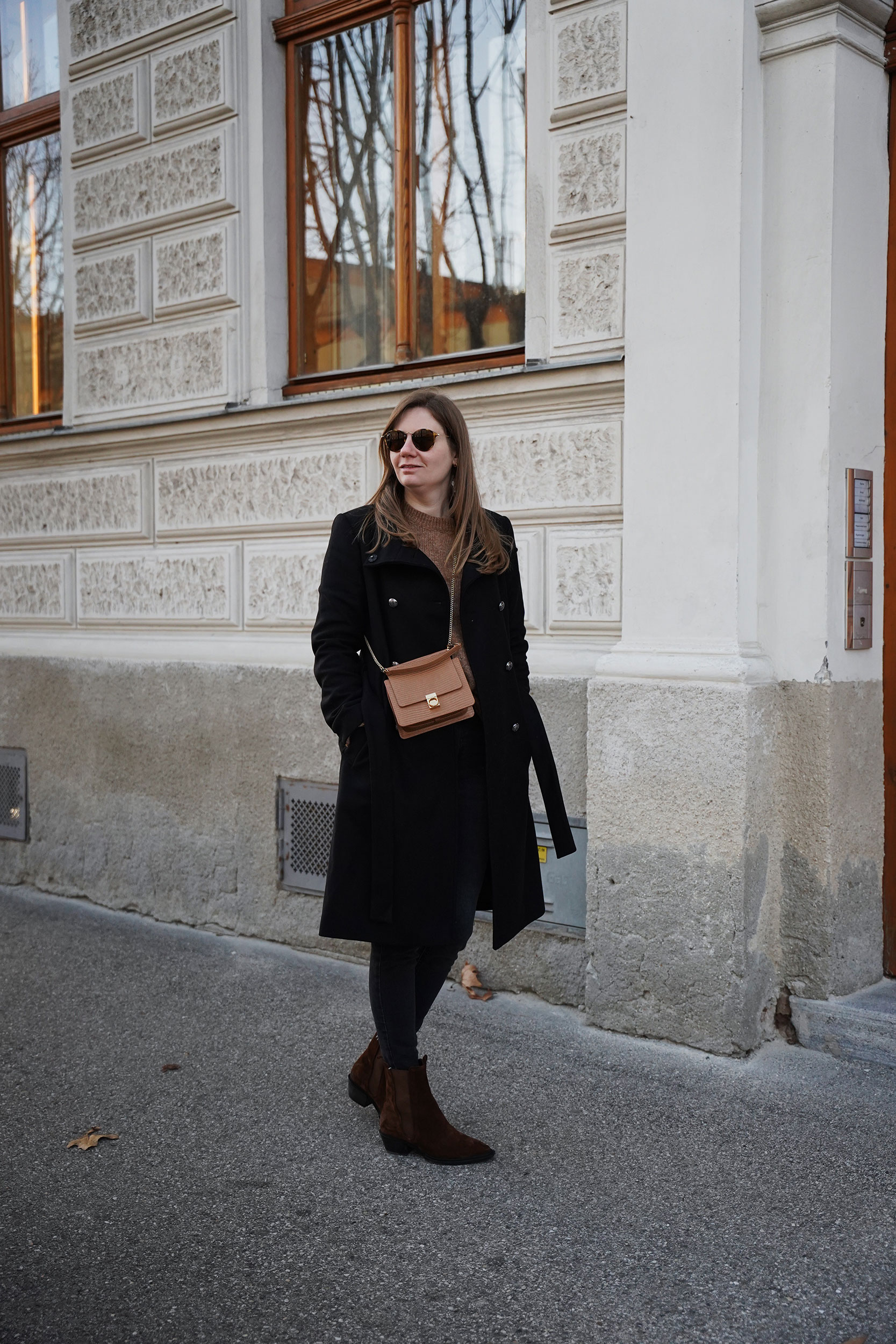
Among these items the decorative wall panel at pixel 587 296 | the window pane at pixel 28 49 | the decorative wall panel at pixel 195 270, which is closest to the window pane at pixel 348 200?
the decorative wall panel at pixel 195 270

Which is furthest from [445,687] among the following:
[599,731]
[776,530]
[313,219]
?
[313,219]

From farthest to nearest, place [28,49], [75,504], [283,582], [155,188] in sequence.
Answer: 1. [28,49]
2. [75,504]
3. [155,188]
4. [283,582]

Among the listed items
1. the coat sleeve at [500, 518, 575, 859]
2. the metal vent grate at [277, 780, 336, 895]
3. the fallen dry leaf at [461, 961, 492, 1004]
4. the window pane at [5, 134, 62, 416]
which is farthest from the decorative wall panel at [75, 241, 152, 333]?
the fallen dry leaf at [461, 961, 492, 1004]

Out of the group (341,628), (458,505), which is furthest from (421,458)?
(341,628)

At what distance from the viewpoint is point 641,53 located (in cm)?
419

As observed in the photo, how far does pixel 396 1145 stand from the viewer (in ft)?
10.6

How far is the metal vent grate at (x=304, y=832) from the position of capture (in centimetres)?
520

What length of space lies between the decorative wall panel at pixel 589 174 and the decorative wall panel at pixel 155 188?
1.77 meters

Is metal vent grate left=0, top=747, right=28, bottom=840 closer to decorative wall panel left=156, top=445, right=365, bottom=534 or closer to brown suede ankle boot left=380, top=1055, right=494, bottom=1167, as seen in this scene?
decorative wall panel left=156, top=445, right=365, bottom=534

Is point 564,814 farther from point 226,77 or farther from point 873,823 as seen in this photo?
point 226,77

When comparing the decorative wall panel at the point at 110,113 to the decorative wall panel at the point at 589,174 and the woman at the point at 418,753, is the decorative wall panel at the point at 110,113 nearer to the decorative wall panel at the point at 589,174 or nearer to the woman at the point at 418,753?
the decorative wall panel at the point at 589,174

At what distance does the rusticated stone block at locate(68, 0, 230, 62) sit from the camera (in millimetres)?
5699

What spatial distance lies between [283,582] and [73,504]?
1548 millimetres

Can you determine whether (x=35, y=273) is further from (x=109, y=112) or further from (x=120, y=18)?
(x=120, y=18)
